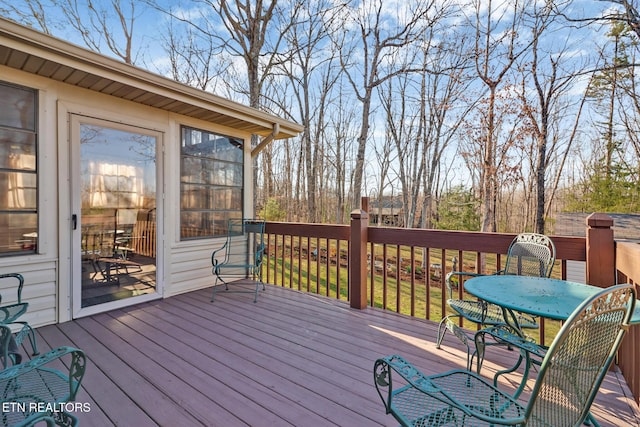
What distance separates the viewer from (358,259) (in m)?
3.44

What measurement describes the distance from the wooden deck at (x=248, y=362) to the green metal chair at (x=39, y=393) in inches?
18.5

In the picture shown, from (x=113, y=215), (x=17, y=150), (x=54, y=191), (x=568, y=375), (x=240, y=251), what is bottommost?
(x=240, y=251)

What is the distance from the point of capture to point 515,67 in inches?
285

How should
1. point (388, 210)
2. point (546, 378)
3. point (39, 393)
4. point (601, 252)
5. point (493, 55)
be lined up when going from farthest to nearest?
point (388, 210), point (493, 55), point (601, 252), point (39, 393), point (546, 378)

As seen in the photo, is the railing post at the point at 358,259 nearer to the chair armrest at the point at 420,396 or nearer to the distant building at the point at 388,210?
the chair armrest at the point at 420,396

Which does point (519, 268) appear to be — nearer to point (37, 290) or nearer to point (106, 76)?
point (106, 76)

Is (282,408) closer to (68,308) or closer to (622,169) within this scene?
(68,308)

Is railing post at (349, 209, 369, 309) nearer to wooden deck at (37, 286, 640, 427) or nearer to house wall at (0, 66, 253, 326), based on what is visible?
wooden deck at (37, 286, 640, 427)

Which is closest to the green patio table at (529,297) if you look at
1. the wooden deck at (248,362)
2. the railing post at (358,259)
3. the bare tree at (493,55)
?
the wooden deck at (248,362)

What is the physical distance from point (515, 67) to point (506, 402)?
8.36 meters

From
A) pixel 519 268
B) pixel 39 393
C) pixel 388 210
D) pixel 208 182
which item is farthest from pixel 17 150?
pixel 388 210

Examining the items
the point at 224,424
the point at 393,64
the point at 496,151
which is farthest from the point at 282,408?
the point at 393,64

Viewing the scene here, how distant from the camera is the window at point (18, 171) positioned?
106 inches

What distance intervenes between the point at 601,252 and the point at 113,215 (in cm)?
→ 463
